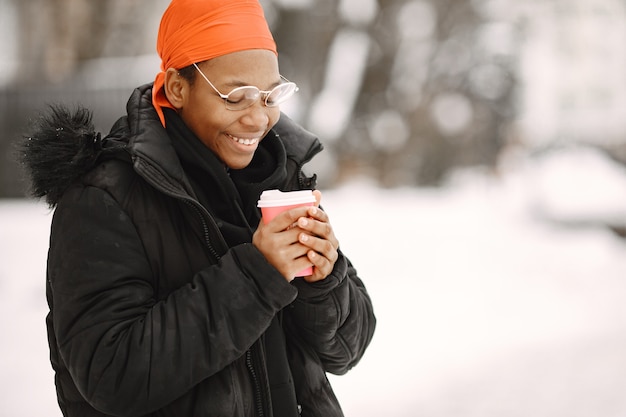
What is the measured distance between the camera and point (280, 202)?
1.72 m

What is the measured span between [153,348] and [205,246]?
11.3 inches

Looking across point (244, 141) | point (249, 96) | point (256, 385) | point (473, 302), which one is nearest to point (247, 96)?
point (249, 96)

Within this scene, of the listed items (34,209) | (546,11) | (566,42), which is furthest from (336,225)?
(566,42)

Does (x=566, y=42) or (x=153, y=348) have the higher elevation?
(x=566, y=42)

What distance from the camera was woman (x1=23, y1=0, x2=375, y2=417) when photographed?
1640 millimetres

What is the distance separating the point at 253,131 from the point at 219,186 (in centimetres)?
16

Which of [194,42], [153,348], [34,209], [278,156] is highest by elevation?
Result: [34,209]

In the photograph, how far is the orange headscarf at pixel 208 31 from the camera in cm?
180

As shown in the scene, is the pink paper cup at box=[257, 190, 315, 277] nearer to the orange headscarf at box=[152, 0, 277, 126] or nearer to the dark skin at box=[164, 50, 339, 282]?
the dark skin at box=[164, 50, 339, 282]

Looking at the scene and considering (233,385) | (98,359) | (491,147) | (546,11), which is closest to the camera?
(98,359)

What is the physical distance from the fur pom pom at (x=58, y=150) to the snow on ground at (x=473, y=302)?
1170mm

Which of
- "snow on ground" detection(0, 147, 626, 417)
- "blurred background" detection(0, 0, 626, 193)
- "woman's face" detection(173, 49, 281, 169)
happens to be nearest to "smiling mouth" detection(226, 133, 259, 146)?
"woman's face" detection(173, 49, 281, 169)

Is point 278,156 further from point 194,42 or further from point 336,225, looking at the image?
point 336,225

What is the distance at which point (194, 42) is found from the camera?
1.80 meters
